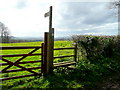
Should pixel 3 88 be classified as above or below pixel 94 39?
below

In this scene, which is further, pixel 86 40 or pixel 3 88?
pixel 86 40

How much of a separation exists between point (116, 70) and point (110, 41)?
3766mm

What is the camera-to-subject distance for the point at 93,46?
25.7 ft

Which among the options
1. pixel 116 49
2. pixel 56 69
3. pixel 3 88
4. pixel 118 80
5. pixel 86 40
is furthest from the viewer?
pixel 116 49

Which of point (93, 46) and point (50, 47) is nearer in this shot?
point (50, 47)

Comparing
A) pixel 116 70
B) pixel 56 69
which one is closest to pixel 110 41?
pixel 116 70

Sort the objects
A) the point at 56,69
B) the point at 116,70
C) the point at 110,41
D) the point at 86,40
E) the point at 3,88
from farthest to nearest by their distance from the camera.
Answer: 1. the point at 110,41
2. the point at 86,40
3. the point at 116,70
4. the point at 56,69
5. the point at 3,88

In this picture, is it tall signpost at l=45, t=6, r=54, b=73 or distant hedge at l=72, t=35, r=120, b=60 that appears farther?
distant hedge at l=72, t=35, r=120, b=60

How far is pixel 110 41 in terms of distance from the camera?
29.3 ft

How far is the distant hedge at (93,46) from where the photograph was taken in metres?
7.59

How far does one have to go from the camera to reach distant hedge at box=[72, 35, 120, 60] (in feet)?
24.9

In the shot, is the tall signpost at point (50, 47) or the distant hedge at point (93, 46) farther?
the distant hedge at point (93, 46)

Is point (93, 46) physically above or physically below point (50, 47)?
below

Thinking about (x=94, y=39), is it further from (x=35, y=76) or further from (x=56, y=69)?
(x=35, y=76)
